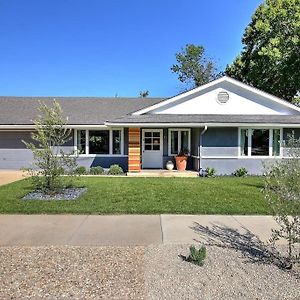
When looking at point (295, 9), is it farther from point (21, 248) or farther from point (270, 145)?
point (21, 248)

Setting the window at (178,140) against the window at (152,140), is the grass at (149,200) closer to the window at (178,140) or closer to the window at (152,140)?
the window at (178,140)

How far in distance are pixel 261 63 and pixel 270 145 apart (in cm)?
1363

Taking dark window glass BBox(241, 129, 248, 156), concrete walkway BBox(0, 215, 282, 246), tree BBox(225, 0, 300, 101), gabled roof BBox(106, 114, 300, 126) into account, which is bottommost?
concrete walkway BBox(0, 215, 282, 246)

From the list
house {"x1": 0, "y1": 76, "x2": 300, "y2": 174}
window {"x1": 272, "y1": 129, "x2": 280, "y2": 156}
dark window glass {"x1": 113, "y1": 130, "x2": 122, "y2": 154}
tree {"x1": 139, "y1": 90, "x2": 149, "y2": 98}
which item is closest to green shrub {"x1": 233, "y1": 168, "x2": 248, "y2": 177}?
house {"x1": 0, "y1": 76, "x2": 300, "y2": 174}

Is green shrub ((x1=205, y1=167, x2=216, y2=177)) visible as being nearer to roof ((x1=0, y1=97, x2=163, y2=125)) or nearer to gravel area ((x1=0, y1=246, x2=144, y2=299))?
roof ((x1=0, y1=97, x2=163, y2=125))

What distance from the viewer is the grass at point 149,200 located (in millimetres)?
7934

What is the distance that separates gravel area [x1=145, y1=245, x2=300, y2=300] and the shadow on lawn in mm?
196

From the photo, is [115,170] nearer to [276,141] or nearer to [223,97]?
[223,97]

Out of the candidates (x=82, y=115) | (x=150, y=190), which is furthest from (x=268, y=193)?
(x=82, y=115)

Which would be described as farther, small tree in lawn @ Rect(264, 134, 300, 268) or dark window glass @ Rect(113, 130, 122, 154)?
dark window glass @ Rect(113, 130, 122, 154)

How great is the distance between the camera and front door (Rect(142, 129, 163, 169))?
17.4 meters

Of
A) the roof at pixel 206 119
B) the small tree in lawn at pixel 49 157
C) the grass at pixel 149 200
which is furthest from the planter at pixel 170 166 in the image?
the small tree in lawn at pixel 49 157

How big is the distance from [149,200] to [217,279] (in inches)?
204

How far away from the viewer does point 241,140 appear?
51.6ft
